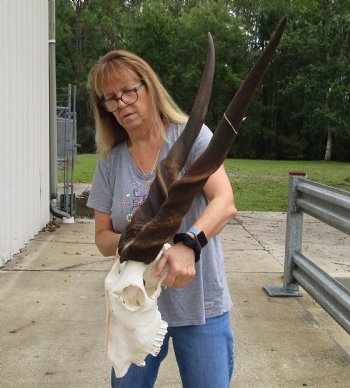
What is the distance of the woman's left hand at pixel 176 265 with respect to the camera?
5.52 ft

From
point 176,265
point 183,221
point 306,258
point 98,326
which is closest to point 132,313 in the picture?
→ point 176,265

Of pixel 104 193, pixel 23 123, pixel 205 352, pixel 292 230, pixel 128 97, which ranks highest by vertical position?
pixel 128 97

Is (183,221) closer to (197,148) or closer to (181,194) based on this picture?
(197,148)

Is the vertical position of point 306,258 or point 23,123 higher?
point 23,123

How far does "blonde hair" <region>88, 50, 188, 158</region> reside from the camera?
2.09 meters

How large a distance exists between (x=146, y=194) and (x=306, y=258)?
3.16m

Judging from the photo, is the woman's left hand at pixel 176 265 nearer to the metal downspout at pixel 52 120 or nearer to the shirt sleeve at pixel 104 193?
the shirt sleeve at pixel 104 193

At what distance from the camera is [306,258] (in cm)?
497

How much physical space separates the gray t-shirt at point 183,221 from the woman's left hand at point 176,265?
37 cm

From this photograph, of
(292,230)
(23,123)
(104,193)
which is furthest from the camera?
(23,123)

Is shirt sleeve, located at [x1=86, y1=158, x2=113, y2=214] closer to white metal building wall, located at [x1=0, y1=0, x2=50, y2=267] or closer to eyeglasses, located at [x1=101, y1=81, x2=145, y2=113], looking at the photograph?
eyeglasses, located at [x1=101, y1=81, x2=145, y2=113]

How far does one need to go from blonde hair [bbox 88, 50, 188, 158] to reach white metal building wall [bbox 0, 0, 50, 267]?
422 centimetres

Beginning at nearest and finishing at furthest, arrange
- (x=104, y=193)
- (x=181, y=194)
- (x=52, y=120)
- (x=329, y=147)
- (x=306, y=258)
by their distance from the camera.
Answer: (x=181, y=194)
(x=104, y=193)
(x=306, y=258)
(x=52, y=120)
(x=329, y=147)

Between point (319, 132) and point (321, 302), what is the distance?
144 ft
